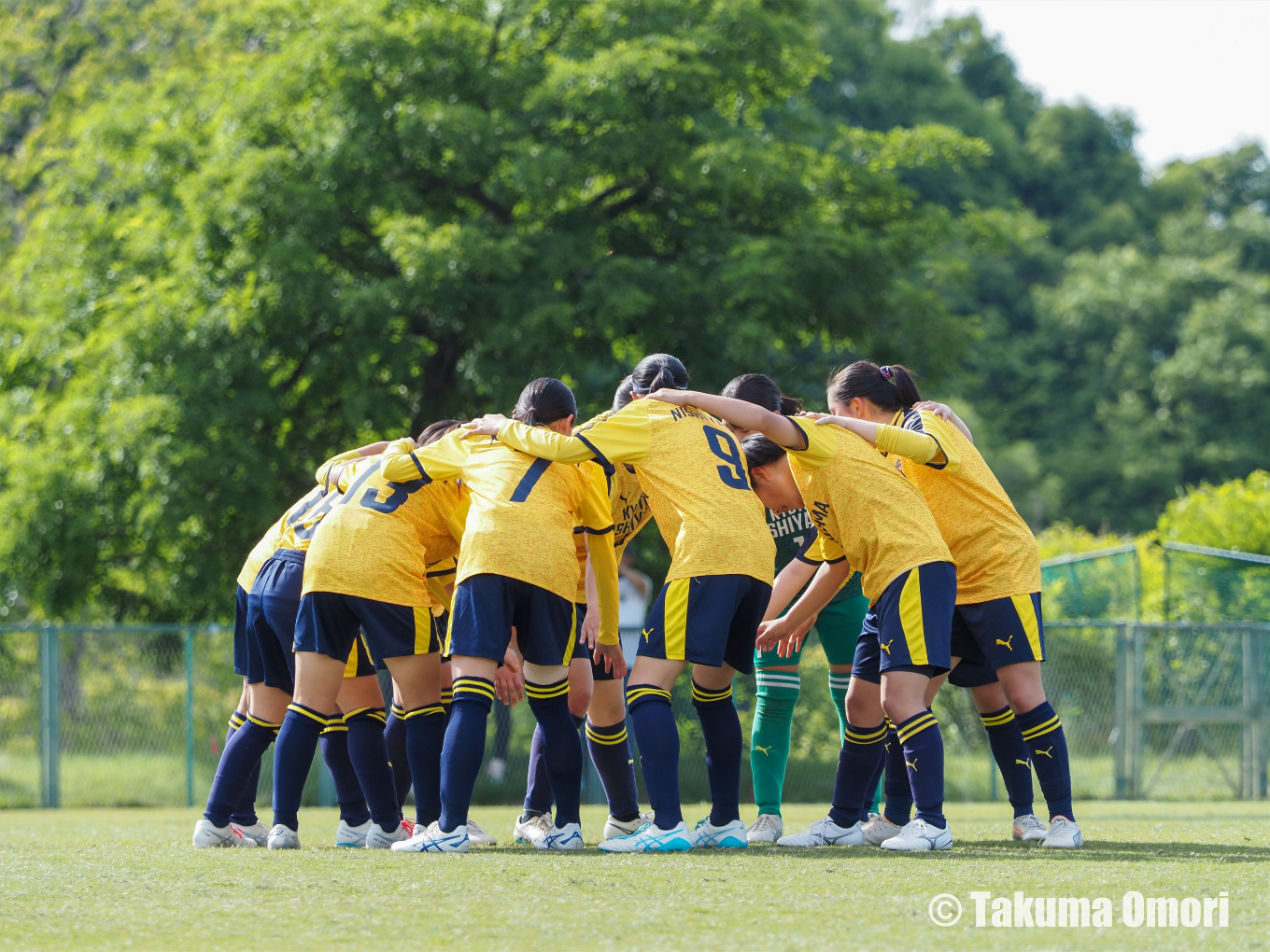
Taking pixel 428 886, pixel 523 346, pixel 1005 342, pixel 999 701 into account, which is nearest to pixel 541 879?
pixel 428 886

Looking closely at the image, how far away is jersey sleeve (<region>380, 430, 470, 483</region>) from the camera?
18.7 ft

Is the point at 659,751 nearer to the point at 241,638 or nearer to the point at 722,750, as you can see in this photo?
the point at 722,750

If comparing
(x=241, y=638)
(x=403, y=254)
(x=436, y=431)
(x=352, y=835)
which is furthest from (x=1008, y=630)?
(x=403, y=254)

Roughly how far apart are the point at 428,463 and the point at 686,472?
1050 mm

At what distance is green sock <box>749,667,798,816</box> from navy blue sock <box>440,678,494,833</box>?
1.42m

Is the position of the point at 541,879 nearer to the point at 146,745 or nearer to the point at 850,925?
the point at 850,925

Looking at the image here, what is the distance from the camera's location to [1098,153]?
4450 cm

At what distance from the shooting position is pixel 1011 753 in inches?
241

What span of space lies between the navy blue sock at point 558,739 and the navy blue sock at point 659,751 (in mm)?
332

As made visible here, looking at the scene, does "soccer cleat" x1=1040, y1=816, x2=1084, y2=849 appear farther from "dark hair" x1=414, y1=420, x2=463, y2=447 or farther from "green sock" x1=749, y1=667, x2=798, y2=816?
"dark hair" x1=414, y1=420, x2=463, y2=447

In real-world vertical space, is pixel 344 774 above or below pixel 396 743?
below

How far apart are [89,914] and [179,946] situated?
2.17 ft

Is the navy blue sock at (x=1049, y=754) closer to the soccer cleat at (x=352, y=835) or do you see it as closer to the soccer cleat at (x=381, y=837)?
the soccer cleat at (x=381, y=837)

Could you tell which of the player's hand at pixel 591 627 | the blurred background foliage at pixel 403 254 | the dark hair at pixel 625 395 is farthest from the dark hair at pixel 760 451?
the blurred background foliage at pixel 403 254
